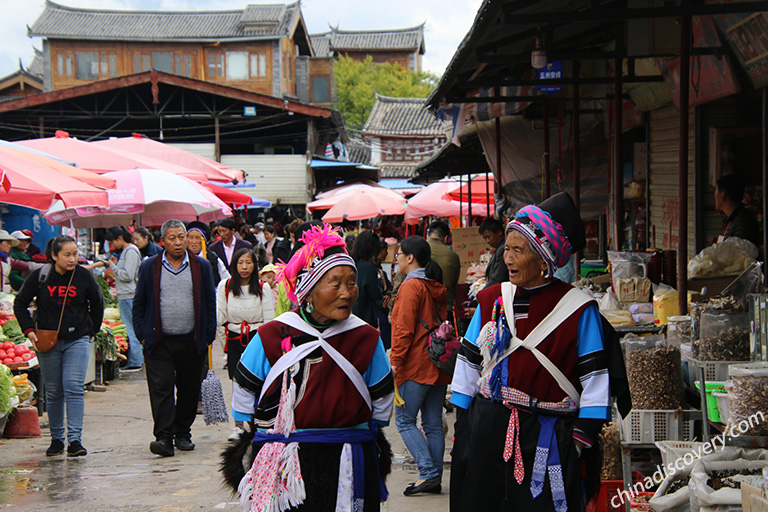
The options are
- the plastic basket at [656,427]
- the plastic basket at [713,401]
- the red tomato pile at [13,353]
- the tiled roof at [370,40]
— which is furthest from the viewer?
the tiled roof at [370,40]

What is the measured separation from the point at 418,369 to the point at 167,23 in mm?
39686

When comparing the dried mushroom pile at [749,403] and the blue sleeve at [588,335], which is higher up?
the blue sleeve at [588,335]

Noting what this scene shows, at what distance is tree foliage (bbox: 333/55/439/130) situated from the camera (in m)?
54.7

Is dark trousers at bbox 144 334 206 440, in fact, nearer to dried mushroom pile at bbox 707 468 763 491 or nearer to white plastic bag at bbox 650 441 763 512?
white plastic bag at bbox 650 441 763 512

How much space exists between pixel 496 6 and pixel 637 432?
2571 millimetres

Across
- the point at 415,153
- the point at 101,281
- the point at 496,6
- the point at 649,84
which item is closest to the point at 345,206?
the point at 101,281

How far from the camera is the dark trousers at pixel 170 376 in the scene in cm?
717

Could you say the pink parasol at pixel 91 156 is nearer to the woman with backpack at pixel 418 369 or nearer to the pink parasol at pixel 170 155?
the pink parasol at pixel 170 155

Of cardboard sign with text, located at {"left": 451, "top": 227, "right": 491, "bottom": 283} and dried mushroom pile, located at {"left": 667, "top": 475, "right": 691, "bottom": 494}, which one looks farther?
cardboard sign with text, located at {"left": 451, "top": 227, "right": 491, "bottom": 283}

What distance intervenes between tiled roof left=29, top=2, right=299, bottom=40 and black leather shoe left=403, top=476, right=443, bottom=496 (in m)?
35.3

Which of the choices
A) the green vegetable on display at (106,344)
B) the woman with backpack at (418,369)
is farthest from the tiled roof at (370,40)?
the woman with backpack at (418,369)

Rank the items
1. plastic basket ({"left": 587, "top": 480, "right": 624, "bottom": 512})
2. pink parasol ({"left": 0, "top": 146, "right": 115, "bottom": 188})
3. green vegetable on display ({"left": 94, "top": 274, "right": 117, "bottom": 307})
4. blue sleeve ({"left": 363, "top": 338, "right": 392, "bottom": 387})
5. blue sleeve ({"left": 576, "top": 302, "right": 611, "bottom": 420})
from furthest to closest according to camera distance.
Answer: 1. green vegetable on display ({"left": 94, "top": 274, "right": 117, "bottom": 307})
2. pink parasol ({"left": 0, "top": 146, "right": 115, "bottom": 188})
3. plastic basket ({"left": 587, "top": 480, "right": 624, "bottom": 512})
4. blue sleeve ({"left": 363, "top": 338, "right": 392, "bottom": 387})
5. blue sleeve ({"left": 576, "top": 302, "right": 611, "bottom": 420})

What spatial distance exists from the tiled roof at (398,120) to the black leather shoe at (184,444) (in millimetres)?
44989

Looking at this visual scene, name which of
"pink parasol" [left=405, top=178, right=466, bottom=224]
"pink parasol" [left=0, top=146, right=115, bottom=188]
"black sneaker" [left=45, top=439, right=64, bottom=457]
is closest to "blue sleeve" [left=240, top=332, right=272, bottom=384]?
"black sneaker" [left=45, top=439, right=64, bottom=457]
